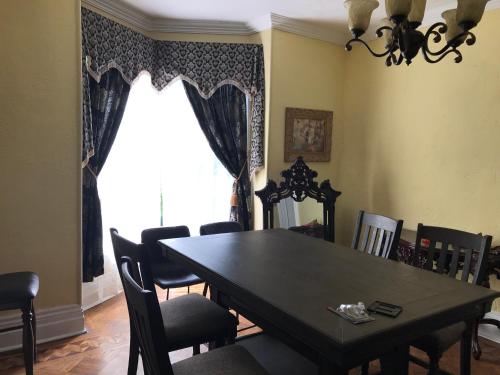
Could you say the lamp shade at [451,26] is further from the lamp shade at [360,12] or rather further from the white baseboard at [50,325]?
the white baseboard at [50,325]

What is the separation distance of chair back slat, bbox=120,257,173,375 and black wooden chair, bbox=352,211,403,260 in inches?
61.3

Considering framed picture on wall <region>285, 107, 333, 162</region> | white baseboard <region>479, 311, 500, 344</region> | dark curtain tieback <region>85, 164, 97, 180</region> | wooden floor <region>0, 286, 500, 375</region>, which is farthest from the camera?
framed picture on wall <region>285, 107, 333, 162</region>

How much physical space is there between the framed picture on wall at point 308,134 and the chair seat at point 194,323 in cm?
209

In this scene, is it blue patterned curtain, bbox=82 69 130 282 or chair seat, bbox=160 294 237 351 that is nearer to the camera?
chair seat, bbox=160 294 237 351

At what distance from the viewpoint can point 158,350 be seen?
1214 millimetres

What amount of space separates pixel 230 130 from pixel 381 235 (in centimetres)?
190

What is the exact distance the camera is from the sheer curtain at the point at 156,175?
11.1 feet

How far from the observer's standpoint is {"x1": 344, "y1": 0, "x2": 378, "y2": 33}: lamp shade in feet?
5.67

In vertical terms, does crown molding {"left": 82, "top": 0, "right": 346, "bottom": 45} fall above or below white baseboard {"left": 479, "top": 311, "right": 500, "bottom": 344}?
above

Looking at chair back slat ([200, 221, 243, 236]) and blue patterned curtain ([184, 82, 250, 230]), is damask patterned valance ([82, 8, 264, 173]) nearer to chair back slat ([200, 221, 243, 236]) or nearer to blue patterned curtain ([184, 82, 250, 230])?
blue patterned curtain ([184, 82, 250, 230])

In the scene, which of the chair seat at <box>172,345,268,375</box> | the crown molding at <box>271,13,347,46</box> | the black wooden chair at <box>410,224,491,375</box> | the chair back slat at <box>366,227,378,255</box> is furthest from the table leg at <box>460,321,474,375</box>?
the crown molding at <box>271,13,347,46</box>

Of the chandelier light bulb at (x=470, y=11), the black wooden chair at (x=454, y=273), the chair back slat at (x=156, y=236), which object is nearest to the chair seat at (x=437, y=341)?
the black wooden chair at (x=454, y=273)

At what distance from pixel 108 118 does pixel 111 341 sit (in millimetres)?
1708

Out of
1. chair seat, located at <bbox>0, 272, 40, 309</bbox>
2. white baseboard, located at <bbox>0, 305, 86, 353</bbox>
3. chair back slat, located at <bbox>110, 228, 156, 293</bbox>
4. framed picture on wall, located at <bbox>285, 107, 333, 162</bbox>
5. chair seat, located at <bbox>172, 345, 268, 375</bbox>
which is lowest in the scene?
white baseboard, located at <bbox>0, 305, 86, 353</bbox>
